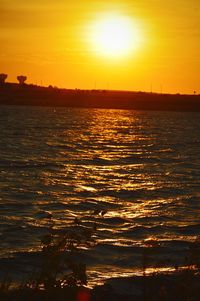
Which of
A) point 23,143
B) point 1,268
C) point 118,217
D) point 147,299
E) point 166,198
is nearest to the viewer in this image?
point 147,299

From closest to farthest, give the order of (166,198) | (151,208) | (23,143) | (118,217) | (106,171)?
(118,217), (151,208), (166,198), (106,171), (23,143)

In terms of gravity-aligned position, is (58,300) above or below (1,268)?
above

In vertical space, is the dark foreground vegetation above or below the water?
above

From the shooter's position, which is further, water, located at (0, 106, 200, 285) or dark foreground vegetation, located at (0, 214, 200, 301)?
water, located at (0, 106, 200, 285)

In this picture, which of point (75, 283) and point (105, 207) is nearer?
point (75, 283)

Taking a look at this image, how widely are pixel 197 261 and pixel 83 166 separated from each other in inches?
1448

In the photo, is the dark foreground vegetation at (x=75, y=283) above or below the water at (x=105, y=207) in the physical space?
above

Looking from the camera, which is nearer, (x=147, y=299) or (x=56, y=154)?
(x=147, y=299)

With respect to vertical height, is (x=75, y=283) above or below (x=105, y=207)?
above

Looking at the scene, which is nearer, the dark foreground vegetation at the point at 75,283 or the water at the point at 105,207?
the dark foreground vegetation at the point at 75,283

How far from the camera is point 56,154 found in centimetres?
5800

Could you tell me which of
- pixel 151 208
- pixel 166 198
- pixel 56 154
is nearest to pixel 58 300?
pixel 151 208

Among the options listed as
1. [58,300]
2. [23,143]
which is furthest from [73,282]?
[23,143]

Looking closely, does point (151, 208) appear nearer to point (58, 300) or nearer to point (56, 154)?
point (58, 300)
